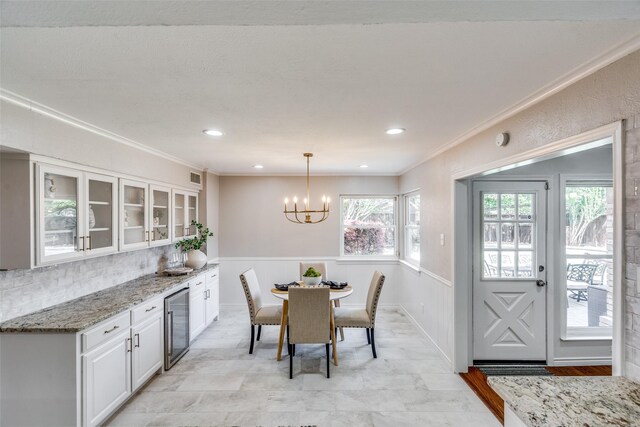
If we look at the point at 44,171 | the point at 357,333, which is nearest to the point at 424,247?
the point at 357,333

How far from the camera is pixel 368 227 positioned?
5562mm

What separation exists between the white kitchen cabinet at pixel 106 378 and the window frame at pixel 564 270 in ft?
13.9

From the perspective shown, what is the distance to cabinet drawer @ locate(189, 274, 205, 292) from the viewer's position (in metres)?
3.83

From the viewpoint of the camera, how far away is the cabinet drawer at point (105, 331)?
2121mm

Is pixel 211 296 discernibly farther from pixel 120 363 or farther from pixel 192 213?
pixel 120 363

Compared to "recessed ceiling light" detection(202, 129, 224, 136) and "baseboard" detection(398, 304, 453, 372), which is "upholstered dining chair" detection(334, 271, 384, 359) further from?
"recessed ceiling light" detection(202, 129, 224, 136)

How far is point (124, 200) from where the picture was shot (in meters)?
3.05

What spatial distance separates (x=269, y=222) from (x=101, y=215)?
113 inches

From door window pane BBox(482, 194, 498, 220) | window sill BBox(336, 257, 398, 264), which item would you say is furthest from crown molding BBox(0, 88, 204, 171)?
door window pane BBox(482, 194, 498, 220)

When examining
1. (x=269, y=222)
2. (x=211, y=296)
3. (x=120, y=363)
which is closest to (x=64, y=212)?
(x=120, y=363)

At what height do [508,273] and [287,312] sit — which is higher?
[508,273]

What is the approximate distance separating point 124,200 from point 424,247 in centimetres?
355

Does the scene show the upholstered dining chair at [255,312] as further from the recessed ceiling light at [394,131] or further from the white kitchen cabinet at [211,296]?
the recessed ceiling light at [394,131]

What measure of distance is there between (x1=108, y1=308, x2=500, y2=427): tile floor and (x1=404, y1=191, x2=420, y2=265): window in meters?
1.49
